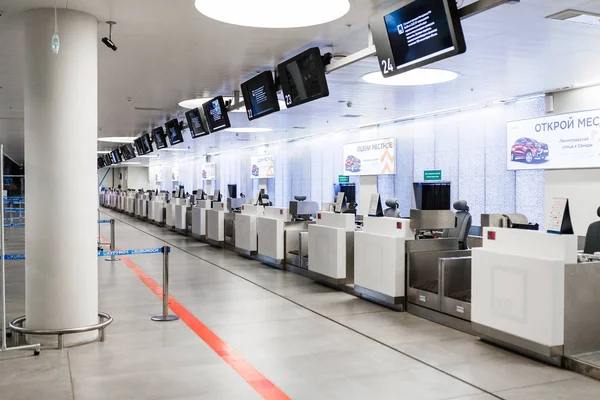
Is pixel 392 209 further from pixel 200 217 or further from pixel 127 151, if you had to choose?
pixel 127 151

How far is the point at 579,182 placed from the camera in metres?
11.8

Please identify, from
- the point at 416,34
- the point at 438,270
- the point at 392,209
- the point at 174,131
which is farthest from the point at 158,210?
the point at 416,34

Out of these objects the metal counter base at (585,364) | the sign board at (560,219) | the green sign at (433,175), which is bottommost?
the metal counter base at (585,364)

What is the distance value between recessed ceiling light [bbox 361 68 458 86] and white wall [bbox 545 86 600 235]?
10.2ft

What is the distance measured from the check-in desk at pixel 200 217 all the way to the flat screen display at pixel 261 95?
8759 millimetres

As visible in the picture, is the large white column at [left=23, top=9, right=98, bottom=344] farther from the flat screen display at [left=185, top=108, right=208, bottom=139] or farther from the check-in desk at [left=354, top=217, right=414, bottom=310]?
the flat screen display at [left=185, top=108, right=208, bottom=139]

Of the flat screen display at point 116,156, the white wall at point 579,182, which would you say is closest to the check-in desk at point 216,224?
the white wall at point 579,182

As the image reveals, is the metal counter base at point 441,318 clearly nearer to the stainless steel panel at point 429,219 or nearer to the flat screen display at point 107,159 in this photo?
the stainless steel panel at point 429,219

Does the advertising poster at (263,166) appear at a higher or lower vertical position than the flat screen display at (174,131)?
lower

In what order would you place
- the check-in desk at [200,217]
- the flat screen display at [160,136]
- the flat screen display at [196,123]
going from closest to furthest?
the flat screen display at [196,123] < the flat screen display at [160,136] < the check-in desk at [200,217]

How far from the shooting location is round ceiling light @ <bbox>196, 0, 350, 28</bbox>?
637 centimetres

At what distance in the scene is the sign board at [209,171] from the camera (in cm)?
3619

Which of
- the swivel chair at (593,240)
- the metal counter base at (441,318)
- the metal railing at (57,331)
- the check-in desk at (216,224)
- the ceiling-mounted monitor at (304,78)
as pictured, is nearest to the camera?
the metal railing at (57,331)

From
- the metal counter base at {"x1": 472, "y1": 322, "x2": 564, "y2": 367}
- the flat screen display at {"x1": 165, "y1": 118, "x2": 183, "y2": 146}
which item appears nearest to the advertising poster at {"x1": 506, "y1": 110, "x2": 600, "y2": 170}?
the metal counter base at {"x1": 472, "y1": 322, "x2": 564, "y2": 367}
